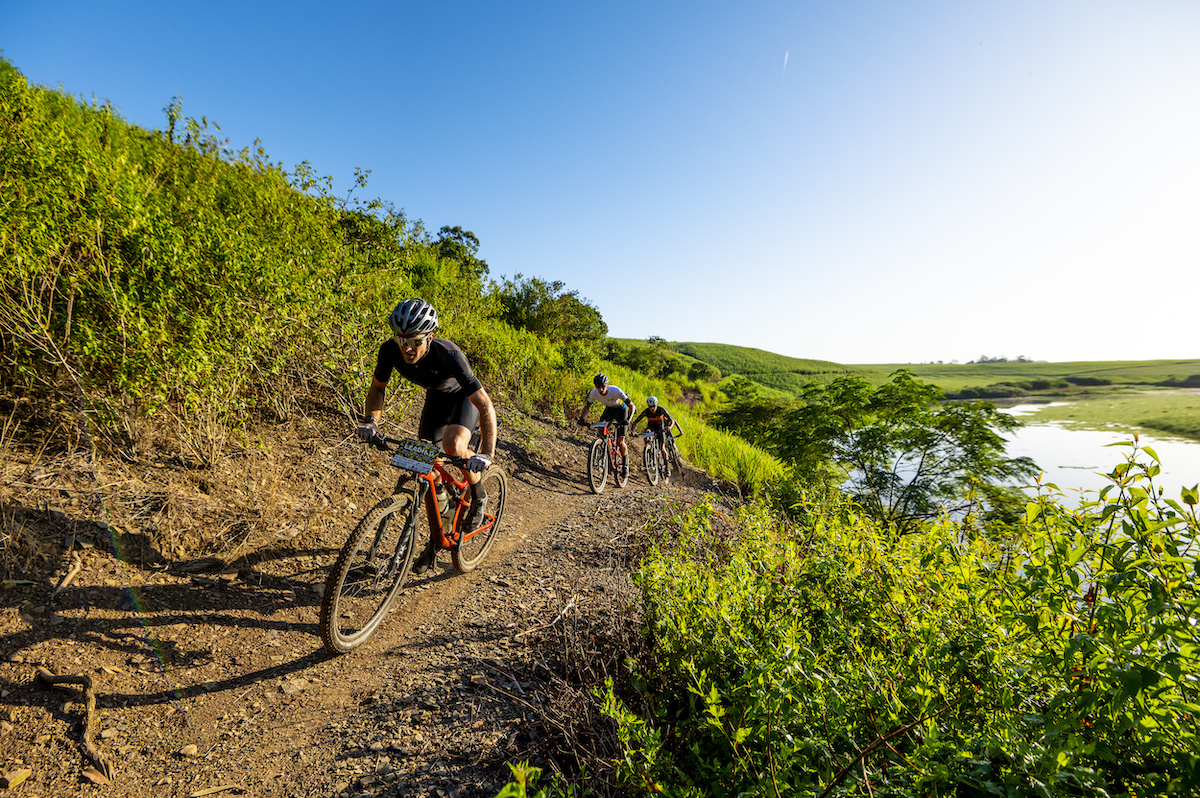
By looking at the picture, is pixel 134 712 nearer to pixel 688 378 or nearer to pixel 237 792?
pixel 237 792

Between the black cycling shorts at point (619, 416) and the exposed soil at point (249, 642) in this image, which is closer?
the exposed soil at point (249, 642)

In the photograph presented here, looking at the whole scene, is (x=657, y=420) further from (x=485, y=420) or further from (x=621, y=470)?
(x=485, y=420)

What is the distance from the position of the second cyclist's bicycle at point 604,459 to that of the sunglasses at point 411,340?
5.22 metres

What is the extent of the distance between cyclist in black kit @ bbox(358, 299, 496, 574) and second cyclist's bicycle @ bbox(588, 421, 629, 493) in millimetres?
4363

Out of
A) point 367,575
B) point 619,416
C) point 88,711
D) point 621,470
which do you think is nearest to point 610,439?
point 619,416

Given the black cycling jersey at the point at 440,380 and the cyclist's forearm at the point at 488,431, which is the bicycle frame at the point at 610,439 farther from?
the cyclist's forearm at the point at 488,431

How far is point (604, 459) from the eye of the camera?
363 inches

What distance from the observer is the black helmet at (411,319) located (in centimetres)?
372

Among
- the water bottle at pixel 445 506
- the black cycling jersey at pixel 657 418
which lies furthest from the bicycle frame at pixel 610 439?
the water bottle at pixel 445 506

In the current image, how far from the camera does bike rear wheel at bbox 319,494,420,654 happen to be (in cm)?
316

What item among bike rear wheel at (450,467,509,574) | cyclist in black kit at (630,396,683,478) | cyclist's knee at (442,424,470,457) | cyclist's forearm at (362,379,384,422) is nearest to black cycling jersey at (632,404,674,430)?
cyclist in black kit at (630,396,683,478)

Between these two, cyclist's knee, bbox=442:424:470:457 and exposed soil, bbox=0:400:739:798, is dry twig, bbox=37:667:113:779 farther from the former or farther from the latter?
cyclist's knee, bbox=442:424:470:457

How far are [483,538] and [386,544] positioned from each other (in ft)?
6.77

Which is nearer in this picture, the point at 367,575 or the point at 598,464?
the point at 367,575
